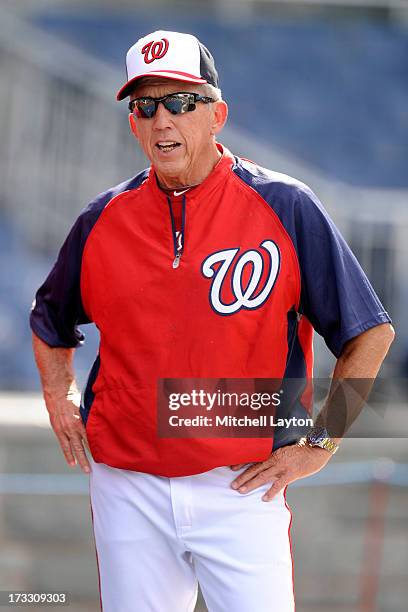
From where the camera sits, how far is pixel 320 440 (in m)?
2.57

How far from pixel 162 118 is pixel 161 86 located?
0.27 feet

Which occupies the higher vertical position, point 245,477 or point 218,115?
point 218,115

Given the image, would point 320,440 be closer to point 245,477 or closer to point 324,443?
point 324,443

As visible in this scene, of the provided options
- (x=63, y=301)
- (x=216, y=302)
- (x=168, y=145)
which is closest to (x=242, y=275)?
(x=216, y=302)

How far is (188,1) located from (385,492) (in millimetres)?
7352

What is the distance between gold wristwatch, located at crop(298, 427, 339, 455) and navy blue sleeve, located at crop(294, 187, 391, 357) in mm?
231

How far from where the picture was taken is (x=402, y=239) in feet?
33.6

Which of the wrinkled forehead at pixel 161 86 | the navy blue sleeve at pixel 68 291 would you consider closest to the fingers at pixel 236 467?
the navy blue sleeve at pixel 68 291

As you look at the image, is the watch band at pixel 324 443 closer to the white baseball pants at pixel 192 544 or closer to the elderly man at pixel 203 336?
the elderly man at pixel 203 336

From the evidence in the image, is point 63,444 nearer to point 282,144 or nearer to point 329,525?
point 329,525

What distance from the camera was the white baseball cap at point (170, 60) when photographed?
2.51 m

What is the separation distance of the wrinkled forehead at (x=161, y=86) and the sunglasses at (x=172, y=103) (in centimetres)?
1

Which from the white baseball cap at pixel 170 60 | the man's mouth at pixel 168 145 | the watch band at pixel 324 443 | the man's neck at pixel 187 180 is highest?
the white baseball cap at pixel 170 60

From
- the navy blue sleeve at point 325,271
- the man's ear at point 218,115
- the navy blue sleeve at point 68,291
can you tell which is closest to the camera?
the navy blue sleeve at point 325,271
